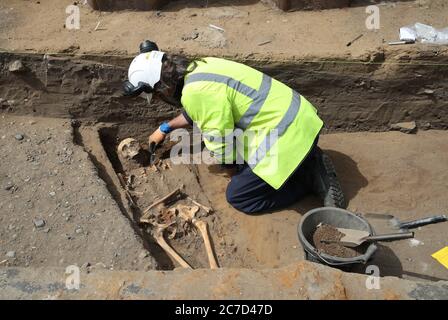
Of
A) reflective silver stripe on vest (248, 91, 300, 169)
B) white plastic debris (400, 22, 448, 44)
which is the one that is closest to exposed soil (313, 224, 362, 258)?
reflective silver stripe on vest (248, 91, 300, 169)

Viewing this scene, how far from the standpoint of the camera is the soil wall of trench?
208 inches

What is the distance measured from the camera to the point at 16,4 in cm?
616

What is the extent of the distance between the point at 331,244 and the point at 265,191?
3.02 ft

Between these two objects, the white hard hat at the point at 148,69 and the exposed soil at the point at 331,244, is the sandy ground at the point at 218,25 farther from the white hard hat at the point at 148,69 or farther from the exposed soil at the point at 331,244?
the exposed soil at the point at 331,244

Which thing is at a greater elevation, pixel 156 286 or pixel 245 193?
pixel 156 286

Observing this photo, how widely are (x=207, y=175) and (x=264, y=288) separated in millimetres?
2497

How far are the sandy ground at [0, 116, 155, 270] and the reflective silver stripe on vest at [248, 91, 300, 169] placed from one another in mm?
1358

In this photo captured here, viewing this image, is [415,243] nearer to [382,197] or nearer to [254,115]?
[382,197]

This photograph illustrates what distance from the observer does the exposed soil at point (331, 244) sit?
13.3ft

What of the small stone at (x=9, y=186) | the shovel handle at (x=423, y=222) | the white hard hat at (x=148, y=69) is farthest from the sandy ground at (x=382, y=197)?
the small stone at (x=9, y=186)

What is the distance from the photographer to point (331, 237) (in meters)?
4.17

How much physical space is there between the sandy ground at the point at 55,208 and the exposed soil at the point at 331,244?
1.40 meters

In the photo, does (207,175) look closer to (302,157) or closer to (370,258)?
(302,157)

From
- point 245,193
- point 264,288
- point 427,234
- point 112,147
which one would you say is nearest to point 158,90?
point 245,193
